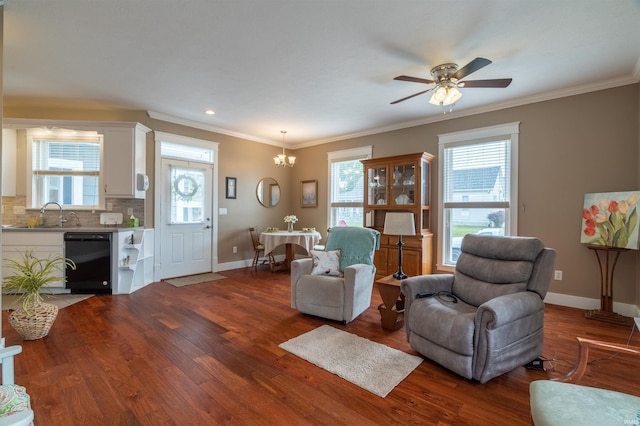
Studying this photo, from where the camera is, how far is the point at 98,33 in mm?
2615

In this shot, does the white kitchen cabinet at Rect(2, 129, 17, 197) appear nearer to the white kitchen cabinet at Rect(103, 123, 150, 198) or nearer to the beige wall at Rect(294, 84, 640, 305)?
the white kitchen cabinet at Rect(103, 123, 150, 198)

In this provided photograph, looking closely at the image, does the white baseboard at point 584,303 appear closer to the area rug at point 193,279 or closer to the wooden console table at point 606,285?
the wooden console table at point 606,285

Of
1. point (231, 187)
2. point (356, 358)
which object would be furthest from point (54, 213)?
point (356, 358)

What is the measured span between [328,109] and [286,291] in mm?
2833

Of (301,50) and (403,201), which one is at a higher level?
(301,50)

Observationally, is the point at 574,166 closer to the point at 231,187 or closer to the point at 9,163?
the point at 231,187

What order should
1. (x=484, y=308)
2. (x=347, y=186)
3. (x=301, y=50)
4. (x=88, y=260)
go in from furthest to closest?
(x=347, y=186) < (x=88, y=260) < (x=301, y=50) < (x=484, y=308)

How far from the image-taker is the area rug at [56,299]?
11.8 ft

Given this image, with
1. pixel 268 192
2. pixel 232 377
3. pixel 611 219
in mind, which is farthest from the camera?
pixel 268 192

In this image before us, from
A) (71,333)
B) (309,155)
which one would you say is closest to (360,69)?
(309,155)

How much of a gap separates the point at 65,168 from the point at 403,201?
17.7 feet

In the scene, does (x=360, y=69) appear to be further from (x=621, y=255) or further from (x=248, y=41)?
(x=621, y=255)

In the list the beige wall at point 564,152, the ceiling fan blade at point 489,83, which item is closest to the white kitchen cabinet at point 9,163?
the beige wall at point 564,152

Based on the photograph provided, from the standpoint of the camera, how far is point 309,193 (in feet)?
21.8
